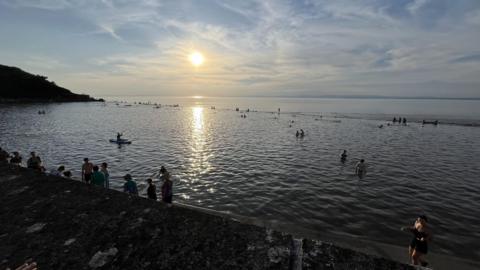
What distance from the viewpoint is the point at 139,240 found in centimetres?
346

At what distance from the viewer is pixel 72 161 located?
28.4 metres

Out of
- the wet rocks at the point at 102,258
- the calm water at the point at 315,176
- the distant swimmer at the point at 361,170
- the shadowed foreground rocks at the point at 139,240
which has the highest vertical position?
the shadowed foreground rocks at the point at 139,240

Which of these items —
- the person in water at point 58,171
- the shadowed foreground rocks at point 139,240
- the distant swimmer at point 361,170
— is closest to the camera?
the shadowed foreground rocks at point 139,240

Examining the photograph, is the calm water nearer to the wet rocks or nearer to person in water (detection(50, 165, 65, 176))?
person in water (detection(50, 165, 65, 176))

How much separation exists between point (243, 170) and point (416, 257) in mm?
17717

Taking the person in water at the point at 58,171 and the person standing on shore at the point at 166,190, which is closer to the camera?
the person standing on shore at the point at 166,190

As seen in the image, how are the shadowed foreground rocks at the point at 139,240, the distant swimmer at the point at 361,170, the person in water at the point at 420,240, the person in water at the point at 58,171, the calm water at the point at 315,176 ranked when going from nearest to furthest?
the shadowed foreground rocks at the point at 139,240 < the person in water at the point at 420,240 < the person in water at the point at 58,171 < the calm water at the point at 315,176 < the distant swimmer at the point at 361,170

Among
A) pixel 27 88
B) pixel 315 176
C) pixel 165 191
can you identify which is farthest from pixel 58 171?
pixel 27 88

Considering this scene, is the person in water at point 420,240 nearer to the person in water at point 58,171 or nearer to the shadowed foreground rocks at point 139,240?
the shadowed foreground rocks at point 139,240

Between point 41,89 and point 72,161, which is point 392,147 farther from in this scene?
point 41,89

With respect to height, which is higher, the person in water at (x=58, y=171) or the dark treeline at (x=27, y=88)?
the dark treeline at (x=27, y=88)

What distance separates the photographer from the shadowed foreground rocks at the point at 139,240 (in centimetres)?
303

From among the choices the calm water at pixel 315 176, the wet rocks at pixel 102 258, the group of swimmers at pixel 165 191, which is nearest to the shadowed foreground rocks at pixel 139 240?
the wet rocks at pixel 102 258

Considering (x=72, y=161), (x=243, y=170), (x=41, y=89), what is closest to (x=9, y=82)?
(x=41, y=89)
